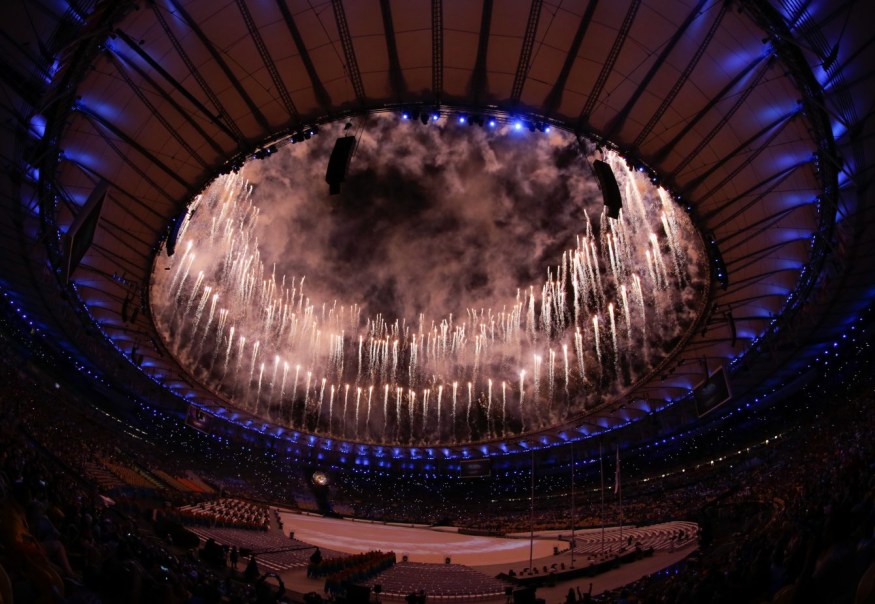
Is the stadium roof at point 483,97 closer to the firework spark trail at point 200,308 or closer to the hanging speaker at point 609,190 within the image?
the hanging speaker at point 609,190

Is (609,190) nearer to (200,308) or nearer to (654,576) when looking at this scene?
(654,576)

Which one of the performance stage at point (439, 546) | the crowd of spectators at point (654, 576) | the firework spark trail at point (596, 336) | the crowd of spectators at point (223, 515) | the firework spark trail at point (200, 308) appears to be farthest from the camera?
the firework spark trail at point (596, 336)

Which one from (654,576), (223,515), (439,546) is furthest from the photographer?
(439,546)

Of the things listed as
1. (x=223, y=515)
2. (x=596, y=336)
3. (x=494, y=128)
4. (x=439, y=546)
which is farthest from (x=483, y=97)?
(x=439, y=546)

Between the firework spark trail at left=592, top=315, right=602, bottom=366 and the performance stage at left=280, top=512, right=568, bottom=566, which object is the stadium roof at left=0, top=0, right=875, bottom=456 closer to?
the firework spark trail at left=592, top=315, right=602, bottom=366

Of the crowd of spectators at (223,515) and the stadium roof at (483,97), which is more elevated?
the stadium roof at (483,97)

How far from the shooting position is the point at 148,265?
1214 inches

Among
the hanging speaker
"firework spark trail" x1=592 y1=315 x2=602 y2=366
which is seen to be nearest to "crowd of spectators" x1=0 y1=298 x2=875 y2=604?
the hanging speaker

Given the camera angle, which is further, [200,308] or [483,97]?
[200,308]

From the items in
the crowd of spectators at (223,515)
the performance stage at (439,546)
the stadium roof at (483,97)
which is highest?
the stadium roof at (483,97)

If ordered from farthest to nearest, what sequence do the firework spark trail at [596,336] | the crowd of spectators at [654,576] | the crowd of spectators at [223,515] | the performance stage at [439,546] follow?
the firework spark trail at [596,336] → the performance stage at [439,546] → the crowd of spectators at [223,515] → the crowd of spectators at [654,576]

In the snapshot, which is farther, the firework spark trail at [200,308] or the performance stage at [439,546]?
the firework spark trail at [200,308]

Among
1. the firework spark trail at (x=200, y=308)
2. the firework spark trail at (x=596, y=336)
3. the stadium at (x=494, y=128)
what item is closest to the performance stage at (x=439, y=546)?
the stadium at (x=494, y=128)

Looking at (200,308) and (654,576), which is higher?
(200,308)
